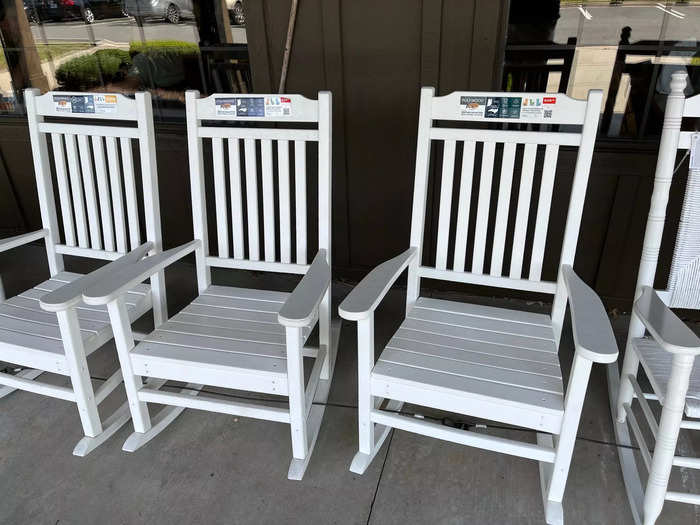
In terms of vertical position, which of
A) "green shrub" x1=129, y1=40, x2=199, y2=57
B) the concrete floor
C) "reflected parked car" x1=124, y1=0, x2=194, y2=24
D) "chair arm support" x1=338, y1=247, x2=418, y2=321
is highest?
"reflected parked car" x1=124, y1=0, x2=194, y2=24

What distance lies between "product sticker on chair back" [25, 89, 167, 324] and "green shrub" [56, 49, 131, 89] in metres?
0.79

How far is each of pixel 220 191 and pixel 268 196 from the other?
0.62 feet

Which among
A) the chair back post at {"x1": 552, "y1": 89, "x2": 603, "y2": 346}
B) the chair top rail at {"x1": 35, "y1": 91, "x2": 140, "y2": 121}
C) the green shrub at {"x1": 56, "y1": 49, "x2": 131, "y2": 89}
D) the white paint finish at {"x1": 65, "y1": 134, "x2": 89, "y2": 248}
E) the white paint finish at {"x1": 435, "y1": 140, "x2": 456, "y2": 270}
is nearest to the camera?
the chair back post at {"x1": 552, "y1": 89, "x2": 603, "y2": 346}

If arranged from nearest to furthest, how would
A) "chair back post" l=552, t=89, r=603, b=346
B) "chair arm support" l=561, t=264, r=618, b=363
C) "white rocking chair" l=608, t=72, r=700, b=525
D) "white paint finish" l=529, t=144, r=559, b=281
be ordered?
"chair arm support" l=561, t=264, r=618, b=363 < "white rocking chair" l=608, t=72, r=700, b=525 < "chair back post" l=552, t=89, r=603, b=346 < "white paint finish" l=529, t=144, r=559, b=281

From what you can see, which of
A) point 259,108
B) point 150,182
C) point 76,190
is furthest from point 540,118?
point 76,190

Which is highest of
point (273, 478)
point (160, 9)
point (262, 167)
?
point (160, 9)

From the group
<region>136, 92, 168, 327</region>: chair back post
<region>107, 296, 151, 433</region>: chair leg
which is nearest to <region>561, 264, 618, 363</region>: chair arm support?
<region>107, 296, 151, 433</region>: chair leg

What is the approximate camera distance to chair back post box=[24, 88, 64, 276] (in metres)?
1.96

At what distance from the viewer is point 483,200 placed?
174 cm

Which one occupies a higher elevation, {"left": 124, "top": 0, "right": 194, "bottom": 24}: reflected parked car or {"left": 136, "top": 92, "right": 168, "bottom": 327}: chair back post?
{"left": 124, "top": 0, "right": 194, "bottom": 24}: reflected parked car

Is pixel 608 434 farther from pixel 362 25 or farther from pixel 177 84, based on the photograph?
pixel 177 84

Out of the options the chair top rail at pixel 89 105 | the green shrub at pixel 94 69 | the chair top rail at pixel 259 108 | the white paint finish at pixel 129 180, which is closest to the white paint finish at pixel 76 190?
the chair top rail at pixel 89 105

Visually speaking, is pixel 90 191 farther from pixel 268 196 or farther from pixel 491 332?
pixel 491 332

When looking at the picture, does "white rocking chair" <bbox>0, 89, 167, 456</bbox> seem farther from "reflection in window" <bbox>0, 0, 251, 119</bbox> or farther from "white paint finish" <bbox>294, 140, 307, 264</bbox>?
"reflection in window" <bbox>0, 0, 251, 119</bbox>
